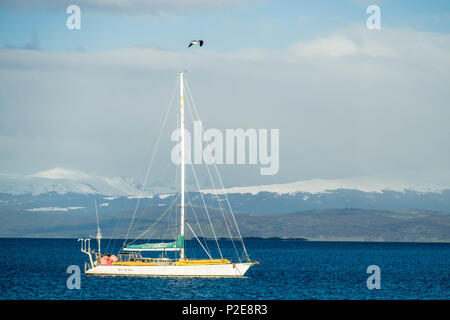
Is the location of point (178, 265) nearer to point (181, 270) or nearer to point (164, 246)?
point (181, 270)

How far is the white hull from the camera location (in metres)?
81.8

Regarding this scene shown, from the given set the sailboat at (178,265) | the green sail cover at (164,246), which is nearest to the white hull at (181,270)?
the sailboat at (178,265)

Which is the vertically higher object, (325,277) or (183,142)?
(183,142)

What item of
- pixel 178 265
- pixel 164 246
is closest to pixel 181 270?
pixel 178 265

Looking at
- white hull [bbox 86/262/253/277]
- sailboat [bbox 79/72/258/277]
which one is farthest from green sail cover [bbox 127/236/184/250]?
white hull [bbox 86/262/253/277]

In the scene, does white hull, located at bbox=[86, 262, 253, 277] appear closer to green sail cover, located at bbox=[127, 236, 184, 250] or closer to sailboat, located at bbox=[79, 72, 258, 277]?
sailboat, located at bbox=[79, 72, 258, 277]

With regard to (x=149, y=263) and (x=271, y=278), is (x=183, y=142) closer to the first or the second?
(x=149, y=263)

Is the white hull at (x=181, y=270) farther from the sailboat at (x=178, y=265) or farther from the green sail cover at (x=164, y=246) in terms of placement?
the green sail cover at (x=164, y=246)

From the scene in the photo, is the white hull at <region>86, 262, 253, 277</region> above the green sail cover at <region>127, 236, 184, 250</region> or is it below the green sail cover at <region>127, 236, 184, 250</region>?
below

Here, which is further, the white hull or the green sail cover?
the green sail cover
